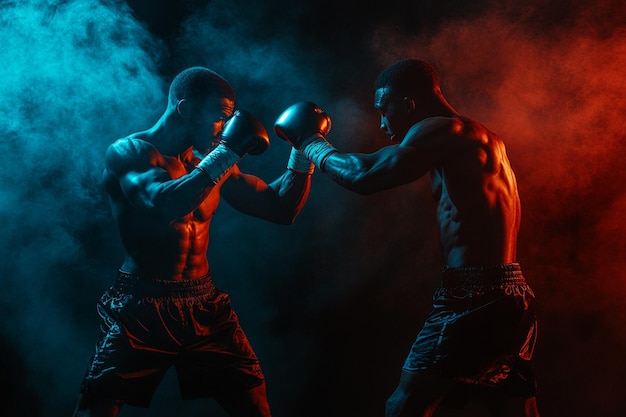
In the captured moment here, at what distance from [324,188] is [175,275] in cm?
170

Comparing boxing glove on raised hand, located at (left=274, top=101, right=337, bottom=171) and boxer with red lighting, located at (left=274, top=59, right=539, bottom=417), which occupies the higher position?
boxing glove on raised hand, located at (left=274, top=101, right=337, bottom=171)

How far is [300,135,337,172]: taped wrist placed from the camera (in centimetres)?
337

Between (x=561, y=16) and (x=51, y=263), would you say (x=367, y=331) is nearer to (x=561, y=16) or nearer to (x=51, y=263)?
(x=51, y=263)

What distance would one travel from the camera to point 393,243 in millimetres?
4738

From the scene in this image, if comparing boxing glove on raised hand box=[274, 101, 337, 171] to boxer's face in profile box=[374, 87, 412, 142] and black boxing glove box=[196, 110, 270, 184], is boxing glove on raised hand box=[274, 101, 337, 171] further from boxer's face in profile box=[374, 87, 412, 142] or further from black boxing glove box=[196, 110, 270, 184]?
boxer's face in profile box=[374, 87, 412, 142]

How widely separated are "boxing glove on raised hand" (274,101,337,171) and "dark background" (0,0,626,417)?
44.9 inches

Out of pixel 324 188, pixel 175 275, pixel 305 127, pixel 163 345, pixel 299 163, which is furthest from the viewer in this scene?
pixel 324 188

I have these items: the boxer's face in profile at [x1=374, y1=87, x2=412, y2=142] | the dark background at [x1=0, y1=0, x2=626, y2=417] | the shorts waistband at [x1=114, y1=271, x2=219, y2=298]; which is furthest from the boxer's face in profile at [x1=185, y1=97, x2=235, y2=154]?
the dark background at [x1=0, y1=0, x2=626, y2=417]

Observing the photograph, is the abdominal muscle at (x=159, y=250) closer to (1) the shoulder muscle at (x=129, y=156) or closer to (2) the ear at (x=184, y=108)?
(1) the shoulder muscle at (x=129, y=156)

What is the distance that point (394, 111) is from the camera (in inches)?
130

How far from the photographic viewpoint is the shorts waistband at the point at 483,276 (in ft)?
9.68

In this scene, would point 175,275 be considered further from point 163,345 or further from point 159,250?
point 163,345

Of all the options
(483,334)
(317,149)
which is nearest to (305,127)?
(317,149)

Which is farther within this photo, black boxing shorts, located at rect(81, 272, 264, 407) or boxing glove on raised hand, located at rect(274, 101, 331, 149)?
boxing glove on raised hand, located at rect(274, 101, 331, 149)
